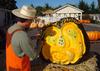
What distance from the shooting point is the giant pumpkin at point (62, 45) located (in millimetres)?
7713

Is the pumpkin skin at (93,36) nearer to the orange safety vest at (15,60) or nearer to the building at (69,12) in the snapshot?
the orange safety vest at (15,60)

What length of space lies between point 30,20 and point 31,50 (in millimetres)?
463

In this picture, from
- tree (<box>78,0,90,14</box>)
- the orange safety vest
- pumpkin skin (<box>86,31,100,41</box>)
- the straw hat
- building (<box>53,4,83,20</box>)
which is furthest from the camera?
tree (<box>78,0,90,14</box>)

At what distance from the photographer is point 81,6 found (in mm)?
112000

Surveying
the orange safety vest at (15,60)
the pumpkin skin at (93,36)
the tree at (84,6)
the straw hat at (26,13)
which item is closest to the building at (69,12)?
the tree at (84,6)

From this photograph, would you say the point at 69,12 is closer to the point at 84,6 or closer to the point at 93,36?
the point at 84,6

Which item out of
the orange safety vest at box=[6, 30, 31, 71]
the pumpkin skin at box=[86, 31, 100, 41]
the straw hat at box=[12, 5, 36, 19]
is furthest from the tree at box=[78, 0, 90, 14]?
the straw hat at box=[12, 5, 36, 19]

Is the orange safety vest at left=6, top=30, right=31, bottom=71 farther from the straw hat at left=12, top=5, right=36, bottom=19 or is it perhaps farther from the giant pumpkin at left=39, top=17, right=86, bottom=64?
the giant pumpkin at left=39, top=17, right=86, bottom=64

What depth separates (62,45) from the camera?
7777 millimetres

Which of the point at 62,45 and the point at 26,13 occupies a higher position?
the point at 26,13

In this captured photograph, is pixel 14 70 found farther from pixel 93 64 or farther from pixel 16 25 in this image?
pixel 93 64

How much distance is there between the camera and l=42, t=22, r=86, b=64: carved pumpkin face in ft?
25.3

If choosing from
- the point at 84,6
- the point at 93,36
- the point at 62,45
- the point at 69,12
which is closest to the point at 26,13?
the point at 62,45

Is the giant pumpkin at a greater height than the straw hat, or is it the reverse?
the straw hat
